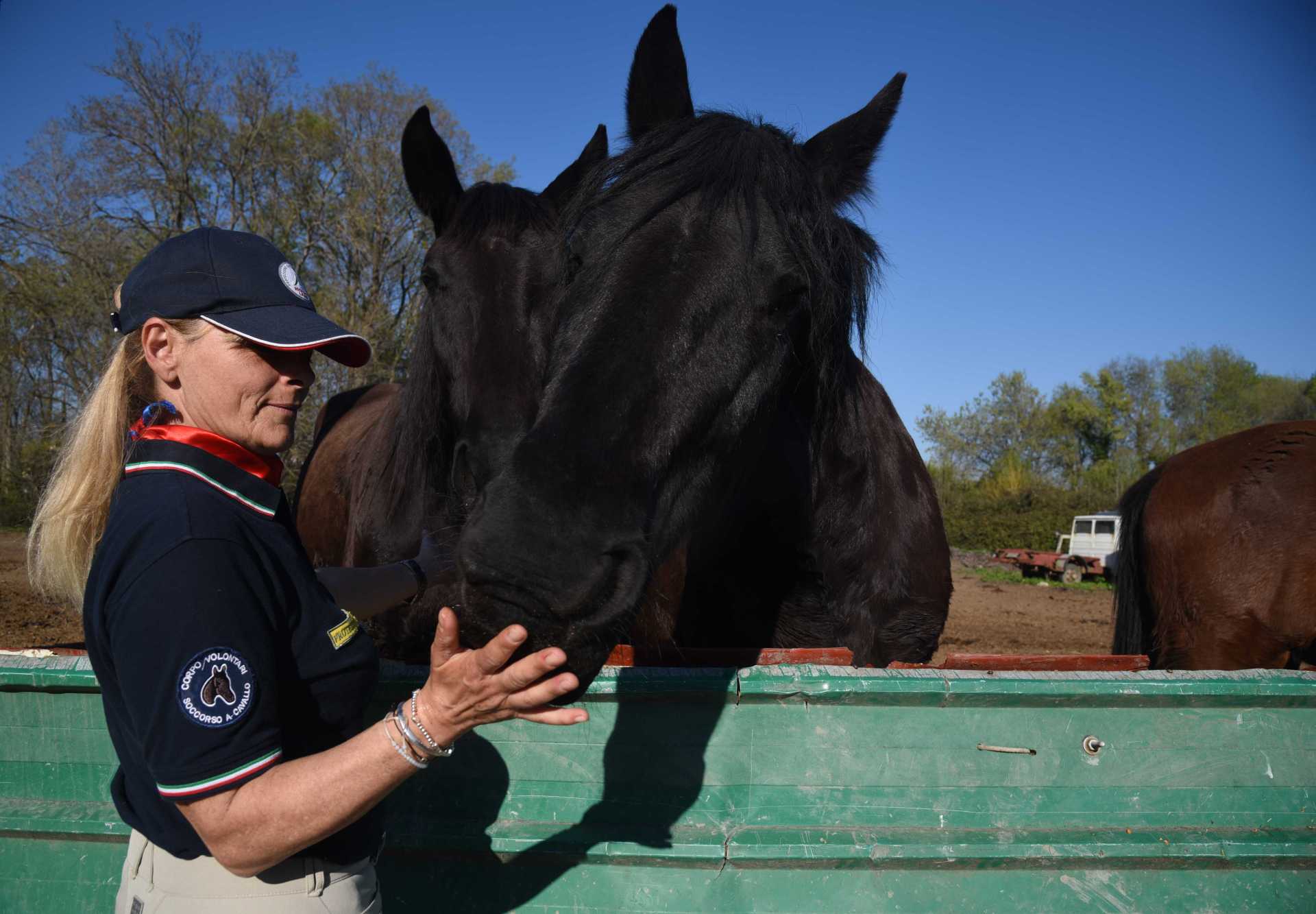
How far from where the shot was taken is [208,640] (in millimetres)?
1138

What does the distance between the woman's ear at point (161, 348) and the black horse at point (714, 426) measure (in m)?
0.63

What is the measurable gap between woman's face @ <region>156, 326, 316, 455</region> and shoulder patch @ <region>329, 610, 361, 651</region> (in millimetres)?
363

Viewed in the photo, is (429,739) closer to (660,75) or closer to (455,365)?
(660,75)

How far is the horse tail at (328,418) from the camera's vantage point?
6.21m

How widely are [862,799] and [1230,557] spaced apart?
4377mm

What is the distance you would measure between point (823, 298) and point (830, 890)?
134cm

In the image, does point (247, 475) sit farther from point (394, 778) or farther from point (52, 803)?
point (52, 803)

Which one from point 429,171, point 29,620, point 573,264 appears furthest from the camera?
point 29,620

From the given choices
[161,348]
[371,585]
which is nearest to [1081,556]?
[371,585]

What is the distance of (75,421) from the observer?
5.25 ft

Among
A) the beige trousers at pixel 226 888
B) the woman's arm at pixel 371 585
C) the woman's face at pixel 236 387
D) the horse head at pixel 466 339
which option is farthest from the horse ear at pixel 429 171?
the beige trousers at pixel 226 888

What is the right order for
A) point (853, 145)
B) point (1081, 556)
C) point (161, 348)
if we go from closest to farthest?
point (161, 348), point (853, 145), point (1081, 556)

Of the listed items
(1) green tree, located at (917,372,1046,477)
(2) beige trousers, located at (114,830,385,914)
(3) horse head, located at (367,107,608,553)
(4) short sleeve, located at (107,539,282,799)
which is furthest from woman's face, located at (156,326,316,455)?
(1) green tree, located at (917,372,1046,477)

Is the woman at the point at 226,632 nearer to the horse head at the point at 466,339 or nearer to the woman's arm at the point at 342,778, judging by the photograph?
the woman's arm at the point at 342,778
